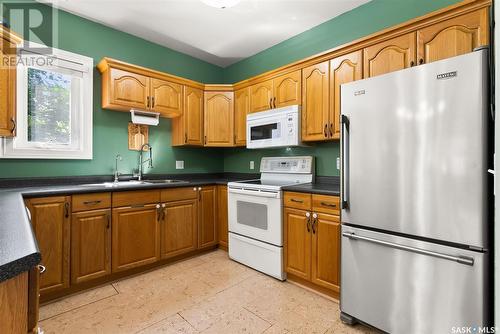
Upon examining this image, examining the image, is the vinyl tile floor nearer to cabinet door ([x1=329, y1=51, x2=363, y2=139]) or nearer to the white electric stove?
the white electric stove

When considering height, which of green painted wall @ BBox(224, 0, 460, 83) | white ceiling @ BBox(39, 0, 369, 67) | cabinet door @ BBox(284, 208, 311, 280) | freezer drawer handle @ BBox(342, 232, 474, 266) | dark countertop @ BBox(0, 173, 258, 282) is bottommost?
cabinet door @ BBox(284, 208, 311, 280)

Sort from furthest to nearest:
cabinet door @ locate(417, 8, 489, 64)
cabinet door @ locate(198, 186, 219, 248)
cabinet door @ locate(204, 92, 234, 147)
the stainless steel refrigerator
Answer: cabinet door @ locate(204, 92, 234, 147), cabinet door @ locate(198, 186, 219, 248), cabinet door @ locate(417, 8, 489, 64), the stainless steel refrigerator

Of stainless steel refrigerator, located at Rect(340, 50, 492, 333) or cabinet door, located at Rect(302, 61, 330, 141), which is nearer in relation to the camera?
stainless steel refrigerator, located at Rect(340, 50, 492, 333)

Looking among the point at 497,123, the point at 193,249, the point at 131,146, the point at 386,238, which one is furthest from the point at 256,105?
the point at 497,123

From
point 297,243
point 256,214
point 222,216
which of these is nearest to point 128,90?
point 222,216

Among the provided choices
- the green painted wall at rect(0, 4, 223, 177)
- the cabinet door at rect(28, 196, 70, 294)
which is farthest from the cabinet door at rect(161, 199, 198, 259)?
the cabinet door at rect(28, 196, 70, 294)

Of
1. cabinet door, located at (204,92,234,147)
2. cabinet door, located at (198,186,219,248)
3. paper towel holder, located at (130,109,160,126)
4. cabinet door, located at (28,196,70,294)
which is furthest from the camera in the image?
cabinet door, located at (204,92,234,147)

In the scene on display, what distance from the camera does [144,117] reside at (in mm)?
2967

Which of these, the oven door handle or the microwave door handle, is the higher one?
the microwave door handle

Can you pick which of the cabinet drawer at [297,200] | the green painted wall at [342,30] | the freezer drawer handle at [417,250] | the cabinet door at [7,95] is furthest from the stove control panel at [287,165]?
the cabinet door at [7,95]

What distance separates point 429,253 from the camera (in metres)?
1.37

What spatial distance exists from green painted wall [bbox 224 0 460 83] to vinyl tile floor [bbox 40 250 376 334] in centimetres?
262

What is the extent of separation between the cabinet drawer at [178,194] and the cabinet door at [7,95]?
1.35 m

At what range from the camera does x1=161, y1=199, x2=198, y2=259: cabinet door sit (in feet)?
8.84
